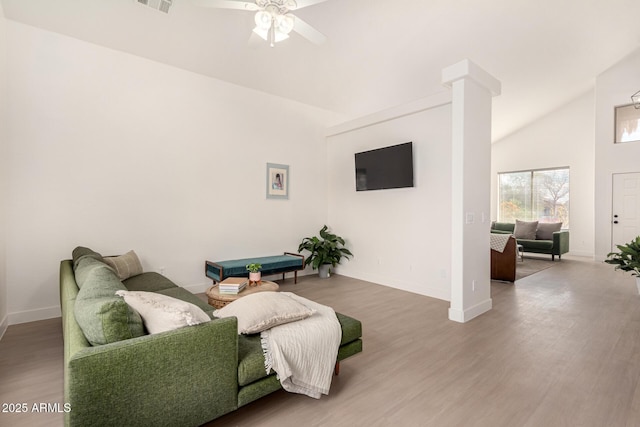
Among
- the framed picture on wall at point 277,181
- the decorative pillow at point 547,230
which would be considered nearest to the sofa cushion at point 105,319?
the framed picture on wall at point 277,181

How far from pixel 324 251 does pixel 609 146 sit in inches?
276

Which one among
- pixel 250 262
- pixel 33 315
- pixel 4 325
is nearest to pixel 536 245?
pixel 250 262

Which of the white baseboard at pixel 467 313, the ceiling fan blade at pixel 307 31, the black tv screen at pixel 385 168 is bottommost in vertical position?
the white baseboard at pixel 467 313

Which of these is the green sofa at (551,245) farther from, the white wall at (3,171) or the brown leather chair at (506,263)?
the white wall at (3,171)

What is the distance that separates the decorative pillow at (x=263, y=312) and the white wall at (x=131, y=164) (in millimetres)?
2574

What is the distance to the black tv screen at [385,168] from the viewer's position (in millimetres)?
4574

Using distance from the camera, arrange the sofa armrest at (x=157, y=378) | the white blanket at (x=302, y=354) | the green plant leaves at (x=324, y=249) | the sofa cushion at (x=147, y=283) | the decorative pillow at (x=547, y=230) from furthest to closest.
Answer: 1. the decorative pillow at (x=547, y=230)
2. the green plant leaves at (x=324, y=249)
3. the sofa cushion at (x=147, y=283)
4. the white blanket at (x=302, y=354)
5. the sofa armrest at (x=157, y=378)

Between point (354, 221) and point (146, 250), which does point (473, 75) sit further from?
point (146, 250)

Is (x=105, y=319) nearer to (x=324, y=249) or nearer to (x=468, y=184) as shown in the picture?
(x=468, y=184)

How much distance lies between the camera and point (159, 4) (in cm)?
290

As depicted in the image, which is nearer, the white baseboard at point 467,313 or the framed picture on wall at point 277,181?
the white baseboard at point 467,313

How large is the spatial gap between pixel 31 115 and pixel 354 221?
4.72m

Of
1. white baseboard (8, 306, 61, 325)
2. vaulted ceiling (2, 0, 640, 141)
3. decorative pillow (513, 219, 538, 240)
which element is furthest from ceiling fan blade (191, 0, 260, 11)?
decorative pillow (513, 219, 538, 240)

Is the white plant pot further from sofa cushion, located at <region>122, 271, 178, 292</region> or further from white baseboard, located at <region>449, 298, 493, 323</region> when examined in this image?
sofa cushion, located at <region>122, 271, 178, 292</region>
